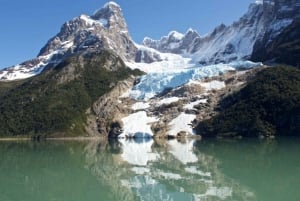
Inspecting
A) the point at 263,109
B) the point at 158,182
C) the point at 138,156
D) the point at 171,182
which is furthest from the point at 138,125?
the point at 171,182

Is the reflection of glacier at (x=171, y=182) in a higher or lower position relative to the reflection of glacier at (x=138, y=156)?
lower

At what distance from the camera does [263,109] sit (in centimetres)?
14825

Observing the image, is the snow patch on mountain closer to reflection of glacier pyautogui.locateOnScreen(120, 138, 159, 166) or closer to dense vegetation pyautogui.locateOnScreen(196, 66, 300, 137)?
dense vegetation pyautogui.locateOnScreen(196, 66, 300, 137)

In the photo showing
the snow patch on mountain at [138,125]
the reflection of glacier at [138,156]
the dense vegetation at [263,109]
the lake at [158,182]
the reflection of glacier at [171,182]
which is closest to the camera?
the reflection of glacier at [171,182]

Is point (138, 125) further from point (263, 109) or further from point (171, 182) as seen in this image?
point (171, 182)

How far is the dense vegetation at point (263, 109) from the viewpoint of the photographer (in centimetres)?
14075

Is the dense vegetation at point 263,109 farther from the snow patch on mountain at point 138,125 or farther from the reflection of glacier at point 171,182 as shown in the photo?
the reflection of glacier at point 171,182

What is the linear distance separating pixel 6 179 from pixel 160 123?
11989 centimetres

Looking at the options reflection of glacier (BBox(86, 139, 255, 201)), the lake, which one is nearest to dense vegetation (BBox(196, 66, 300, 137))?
the lake

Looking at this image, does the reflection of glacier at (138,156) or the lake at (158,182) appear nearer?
the lake at (158,182)

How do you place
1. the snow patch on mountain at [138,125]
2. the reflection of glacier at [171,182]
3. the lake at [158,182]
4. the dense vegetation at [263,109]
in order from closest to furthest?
the reflection of glacier at [171,182], the lake at [158,182], the dense vegetation at [263,109], the snow patch on mountain at [138,125]

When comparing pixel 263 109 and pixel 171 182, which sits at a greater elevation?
pixel 263 109

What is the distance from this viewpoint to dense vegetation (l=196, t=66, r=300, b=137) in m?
141

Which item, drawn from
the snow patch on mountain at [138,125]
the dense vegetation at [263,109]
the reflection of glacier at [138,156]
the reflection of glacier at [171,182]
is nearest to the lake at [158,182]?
the reflection of glacier at [171,182]
